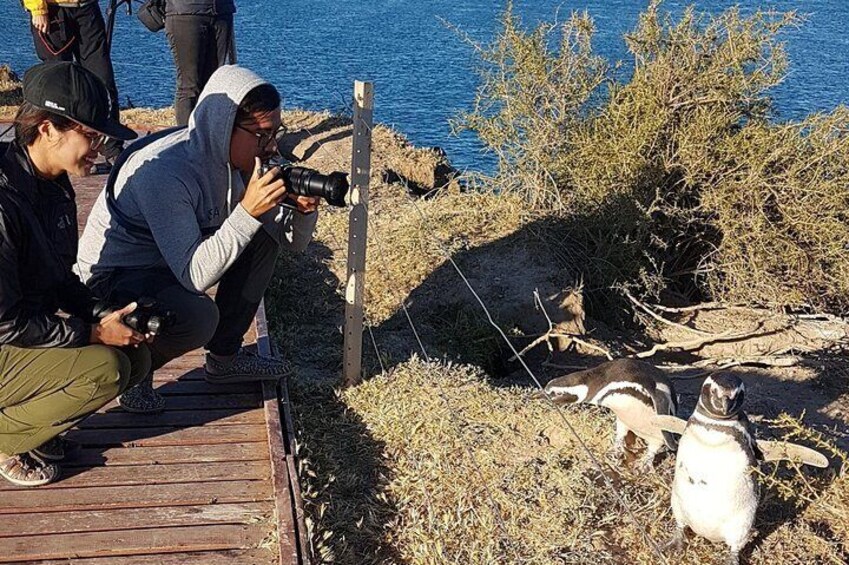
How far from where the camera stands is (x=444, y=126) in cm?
1220

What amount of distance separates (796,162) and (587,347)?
1796 millimetres

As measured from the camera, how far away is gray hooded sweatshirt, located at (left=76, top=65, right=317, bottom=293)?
297cm

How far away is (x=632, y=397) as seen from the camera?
337cm

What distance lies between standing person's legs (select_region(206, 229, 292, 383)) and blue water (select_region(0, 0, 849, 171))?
246 inches

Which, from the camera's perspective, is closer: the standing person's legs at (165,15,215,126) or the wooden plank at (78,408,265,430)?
the wooden plank at (78,408,265,430)

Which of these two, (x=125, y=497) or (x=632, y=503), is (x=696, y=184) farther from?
(x=125, y=497)

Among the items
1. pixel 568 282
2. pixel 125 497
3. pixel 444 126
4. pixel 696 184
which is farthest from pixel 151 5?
pixel 444 126

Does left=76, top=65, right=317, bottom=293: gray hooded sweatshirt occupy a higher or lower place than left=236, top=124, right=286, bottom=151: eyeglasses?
lower

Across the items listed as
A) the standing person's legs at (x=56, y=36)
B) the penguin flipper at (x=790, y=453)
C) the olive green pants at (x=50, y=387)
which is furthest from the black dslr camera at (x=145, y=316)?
the standing person's legs at (x=56, y=36)

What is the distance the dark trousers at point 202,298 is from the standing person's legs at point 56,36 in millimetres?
3100

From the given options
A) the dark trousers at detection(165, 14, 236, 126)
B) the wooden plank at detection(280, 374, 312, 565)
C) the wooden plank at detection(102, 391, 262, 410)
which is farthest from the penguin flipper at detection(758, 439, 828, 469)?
the dark trousers at detection(165, 14, 236, 126)

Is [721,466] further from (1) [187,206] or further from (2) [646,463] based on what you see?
(1) [187,206]

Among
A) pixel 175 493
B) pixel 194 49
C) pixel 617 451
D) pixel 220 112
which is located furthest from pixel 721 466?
pixel 194 49

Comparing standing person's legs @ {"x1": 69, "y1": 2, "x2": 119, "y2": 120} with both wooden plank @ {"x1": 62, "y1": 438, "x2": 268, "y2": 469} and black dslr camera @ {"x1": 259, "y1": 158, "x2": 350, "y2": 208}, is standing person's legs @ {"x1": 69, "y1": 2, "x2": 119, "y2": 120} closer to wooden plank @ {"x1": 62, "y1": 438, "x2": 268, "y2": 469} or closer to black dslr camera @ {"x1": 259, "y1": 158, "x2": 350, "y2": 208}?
black dslr camera @ {"x1": 259, "y1": 158, "x2": 350, "y2": 208}
